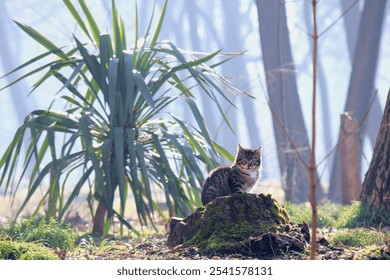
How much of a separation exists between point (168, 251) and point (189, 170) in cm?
196

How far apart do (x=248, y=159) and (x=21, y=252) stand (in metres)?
1.82

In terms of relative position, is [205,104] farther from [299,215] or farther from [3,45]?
[299,215]

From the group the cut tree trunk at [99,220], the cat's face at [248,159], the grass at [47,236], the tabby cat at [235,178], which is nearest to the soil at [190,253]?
the grass at [47,236]

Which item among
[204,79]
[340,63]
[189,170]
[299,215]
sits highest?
[340,63]

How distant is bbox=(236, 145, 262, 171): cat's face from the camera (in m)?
5.51

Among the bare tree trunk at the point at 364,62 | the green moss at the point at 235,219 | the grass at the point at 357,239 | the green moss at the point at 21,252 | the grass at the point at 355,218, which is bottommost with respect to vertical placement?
the grass at the point at 355,218

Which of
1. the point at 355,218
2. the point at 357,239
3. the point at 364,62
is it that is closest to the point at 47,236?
the point at 357,239

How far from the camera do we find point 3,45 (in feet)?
92.2

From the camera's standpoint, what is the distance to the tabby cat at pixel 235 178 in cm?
545

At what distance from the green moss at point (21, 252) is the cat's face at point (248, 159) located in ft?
5.28

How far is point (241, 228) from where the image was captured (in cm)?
470

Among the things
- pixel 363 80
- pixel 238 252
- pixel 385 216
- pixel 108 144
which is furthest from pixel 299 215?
pixel 363 80

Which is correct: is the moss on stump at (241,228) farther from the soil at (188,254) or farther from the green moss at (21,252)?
the green moss at (21,252)

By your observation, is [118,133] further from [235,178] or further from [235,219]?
[235,219]
